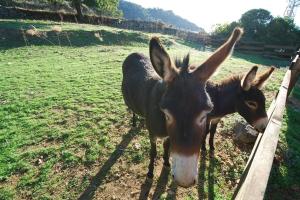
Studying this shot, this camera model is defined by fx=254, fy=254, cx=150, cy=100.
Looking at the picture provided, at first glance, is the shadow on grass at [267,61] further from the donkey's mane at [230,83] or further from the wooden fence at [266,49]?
the donkey's mane at [230,83]

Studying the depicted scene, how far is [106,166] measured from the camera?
15.7ft

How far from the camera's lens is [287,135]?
6.19 m

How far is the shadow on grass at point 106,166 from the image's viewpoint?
4180mm

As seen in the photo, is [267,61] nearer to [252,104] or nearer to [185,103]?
[252,104]

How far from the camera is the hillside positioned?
111500 millimetres

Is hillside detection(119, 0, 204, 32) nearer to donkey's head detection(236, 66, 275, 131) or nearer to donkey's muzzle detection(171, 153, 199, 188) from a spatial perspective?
donkey's head detection(236, 66, 275, 131)

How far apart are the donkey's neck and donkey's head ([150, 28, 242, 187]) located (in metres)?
2.22

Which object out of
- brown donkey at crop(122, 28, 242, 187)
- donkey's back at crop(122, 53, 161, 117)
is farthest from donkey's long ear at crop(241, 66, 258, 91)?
brown donkey at crop(122, 28, 242, 187)

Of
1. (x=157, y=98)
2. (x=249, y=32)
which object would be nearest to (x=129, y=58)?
(x=157, y=98)

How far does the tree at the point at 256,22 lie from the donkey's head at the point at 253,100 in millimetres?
23744

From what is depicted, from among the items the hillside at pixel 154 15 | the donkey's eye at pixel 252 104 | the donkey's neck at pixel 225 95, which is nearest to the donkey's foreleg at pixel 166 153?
the donkey's neck at pixel 225 95

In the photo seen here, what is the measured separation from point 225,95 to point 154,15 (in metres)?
132

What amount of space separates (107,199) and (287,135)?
15.1 ft

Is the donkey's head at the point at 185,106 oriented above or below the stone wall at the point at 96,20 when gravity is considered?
above
